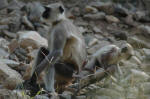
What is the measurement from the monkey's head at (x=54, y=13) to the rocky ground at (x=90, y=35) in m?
0.75

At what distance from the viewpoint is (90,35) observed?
27.5 feet

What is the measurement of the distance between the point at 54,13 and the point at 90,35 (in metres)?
2.79

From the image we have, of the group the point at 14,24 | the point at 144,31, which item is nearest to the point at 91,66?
the point at 144,31

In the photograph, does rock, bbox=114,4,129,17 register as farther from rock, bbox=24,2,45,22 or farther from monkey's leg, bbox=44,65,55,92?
monkey's leg, bbox=44,65,55,92

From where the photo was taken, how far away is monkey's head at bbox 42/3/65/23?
562 centimetres

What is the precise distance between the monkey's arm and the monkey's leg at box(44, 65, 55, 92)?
88 mm

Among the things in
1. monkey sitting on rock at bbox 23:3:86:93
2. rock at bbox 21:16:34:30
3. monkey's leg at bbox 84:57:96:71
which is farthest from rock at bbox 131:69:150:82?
rock at bbox 21:16:34:30

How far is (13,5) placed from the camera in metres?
9.12

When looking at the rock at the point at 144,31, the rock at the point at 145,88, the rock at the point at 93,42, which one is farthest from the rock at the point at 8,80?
the rock at the point at 144,31

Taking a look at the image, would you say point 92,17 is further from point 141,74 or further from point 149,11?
point 141,74

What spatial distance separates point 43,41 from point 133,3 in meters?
4.08

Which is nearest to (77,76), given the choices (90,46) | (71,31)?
(71,31)

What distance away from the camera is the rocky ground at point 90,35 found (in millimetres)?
4463

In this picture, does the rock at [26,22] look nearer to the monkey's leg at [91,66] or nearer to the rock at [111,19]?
the rock at [111,19]
